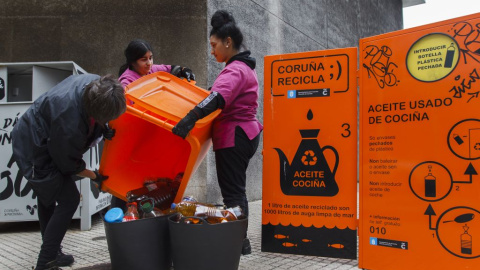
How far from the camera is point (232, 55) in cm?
311

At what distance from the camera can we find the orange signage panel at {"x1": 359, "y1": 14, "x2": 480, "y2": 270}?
2252 millimetres

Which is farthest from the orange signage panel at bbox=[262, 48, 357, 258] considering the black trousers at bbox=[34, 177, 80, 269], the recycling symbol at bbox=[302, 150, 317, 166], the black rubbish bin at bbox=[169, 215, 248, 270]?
the black trousers at bbox=[34, 177, 80, 269]

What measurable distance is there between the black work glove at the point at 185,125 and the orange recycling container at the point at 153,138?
7cm

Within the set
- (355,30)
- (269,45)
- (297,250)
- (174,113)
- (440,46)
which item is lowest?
(297,250)

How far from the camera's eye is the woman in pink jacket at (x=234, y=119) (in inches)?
115

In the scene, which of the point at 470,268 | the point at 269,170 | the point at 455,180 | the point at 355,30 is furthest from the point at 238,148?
the point at 355,30

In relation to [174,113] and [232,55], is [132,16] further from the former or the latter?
[174,113]

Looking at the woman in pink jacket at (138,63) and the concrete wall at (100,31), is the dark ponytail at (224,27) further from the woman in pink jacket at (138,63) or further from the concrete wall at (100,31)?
the concrete wall at (100,31)

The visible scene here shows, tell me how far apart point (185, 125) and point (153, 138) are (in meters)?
1.08

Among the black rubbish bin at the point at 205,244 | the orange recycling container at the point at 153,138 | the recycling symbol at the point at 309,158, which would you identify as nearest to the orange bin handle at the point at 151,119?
the orange recycling container at the point at 153,138

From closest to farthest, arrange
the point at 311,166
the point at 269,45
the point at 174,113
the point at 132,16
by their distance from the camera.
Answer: the point at 174,113 → the point at 311,166 → the point at 132,16 → the point at 269,45

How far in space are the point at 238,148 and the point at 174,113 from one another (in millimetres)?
580

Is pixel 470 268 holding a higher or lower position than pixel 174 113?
lower

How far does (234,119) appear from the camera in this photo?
9.72ft
